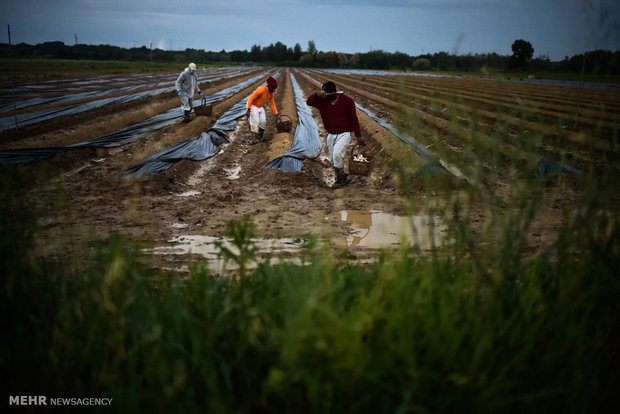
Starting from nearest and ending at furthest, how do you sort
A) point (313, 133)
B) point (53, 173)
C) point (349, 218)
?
point (349, 218)
point (53, 173)
point (313, 133)

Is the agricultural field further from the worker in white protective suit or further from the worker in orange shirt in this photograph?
the worker in white protective suit

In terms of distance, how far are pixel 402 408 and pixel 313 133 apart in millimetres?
10636

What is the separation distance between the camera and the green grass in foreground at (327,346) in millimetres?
1594

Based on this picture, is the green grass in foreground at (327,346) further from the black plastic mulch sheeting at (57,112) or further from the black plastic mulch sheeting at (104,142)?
the black plastic mulch sheeting at (57,112)

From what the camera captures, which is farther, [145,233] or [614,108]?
[614,108]

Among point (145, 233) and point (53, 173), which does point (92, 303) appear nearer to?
point (145, 233)

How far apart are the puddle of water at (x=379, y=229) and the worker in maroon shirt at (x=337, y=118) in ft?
5.25

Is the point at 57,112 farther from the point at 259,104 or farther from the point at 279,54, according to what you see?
the point at 279,54

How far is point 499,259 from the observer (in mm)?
2238

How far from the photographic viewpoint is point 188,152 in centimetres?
902

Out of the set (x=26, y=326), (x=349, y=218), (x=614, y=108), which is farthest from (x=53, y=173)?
(x=614, y=108)

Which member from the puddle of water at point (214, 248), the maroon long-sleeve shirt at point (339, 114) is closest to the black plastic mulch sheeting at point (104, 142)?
the puddle of water at point (214, 248)

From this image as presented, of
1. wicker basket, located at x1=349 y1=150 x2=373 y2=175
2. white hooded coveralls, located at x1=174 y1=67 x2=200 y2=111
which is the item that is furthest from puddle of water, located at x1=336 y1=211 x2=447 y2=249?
white hooded coveralls, located at x1=174 y1=67 x2=200 y2=111

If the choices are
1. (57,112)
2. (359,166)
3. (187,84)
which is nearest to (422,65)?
(187,84)
